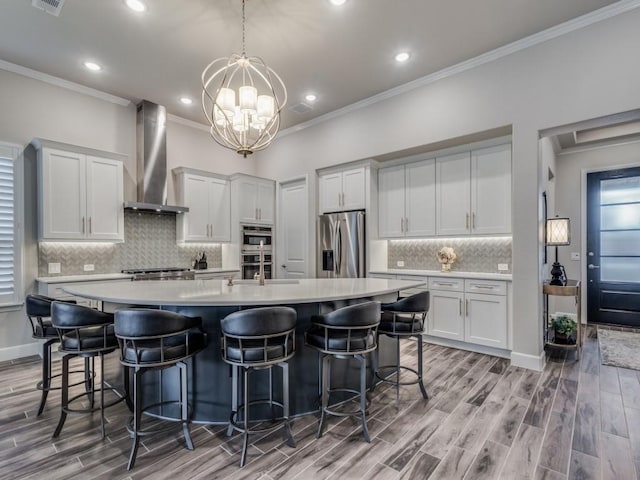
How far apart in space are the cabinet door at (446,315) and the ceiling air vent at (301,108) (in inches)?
130

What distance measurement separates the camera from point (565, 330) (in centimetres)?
388

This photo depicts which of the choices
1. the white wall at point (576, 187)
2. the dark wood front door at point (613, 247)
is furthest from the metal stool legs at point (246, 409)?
the dark wood front door at point (613, 247)

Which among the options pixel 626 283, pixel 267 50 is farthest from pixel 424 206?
pixel 626 283

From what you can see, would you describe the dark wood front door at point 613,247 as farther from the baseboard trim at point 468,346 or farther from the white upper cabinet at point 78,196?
the white upper cabinet at point 78,196

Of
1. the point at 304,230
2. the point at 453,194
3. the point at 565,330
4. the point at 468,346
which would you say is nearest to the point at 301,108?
the point at 304,230

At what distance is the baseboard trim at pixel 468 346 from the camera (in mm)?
3824

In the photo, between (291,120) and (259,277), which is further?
(291,120)

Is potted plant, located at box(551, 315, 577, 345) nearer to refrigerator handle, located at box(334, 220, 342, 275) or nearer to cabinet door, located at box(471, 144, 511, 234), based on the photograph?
cabinet door, located at box(471, 144, 511, 234)

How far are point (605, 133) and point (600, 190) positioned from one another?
0.91 metres

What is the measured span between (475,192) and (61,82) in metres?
5.51

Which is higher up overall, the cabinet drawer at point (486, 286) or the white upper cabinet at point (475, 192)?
the white upper cabinet at point (475, 192)

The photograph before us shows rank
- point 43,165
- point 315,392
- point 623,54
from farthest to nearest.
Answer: point 43,165, point 623,54, point 315,392

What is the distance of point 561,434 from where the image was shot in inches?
88.7

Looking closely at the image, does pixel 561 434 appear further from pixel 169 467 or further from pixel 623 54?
pixel 623 54
